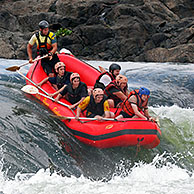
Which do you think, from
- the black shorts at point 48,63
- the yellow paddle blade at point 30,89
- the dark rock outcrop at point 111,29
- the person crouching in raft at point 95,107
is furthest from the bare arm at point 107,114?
the dark rock outcrop at point 111,29

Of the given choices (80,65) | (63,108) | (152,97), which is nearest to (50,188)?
(63,108)

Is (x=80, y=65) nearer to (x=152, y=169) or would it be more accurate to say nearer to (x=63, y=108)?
(x=63, y=108)

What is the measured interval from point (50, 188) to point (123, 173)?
113 cm

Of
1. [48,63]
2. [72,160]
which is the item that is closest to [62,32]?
[48,63]

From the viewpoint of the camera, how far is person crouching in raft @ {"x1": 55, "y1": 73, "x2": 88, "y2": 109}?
5.25 metres

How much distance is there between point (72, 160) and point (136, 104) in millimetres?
1170

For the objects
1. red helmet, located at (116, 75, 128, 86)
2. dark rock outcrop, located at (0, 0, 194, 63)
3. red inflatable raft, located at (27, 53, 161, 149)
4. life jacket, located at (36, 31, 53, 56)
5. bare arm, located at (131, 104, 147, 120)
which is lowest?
dark rock outcrop, located at (0, 0, 194, 63)

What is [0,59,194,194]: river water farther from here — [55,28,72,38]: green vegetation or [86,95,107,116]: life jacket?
[55,28,72,38]: green vegetation

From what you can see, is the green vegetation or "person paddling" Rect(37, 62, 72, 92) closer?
"person paddling" Rect(37, 62, 72, 92)

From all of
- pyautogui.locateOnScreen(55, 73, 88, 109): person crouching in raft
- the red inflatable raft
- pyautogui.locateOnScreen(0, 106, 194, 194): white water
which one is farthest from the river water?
pyautogui.locateOnScreen(55, 73, 88, 109): person crouching in raft

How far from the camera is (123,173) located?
14.3 ft

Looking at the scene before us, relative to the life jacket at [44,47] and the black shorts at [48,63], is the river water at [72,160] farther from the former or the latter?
the life jacket at [44,47]

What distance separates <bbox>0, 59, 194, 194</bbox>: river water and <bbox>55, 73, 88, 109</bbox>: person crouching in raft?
15.7 inches

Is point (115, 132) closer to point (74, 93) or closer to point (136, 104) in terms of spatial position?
point (136, 104)
